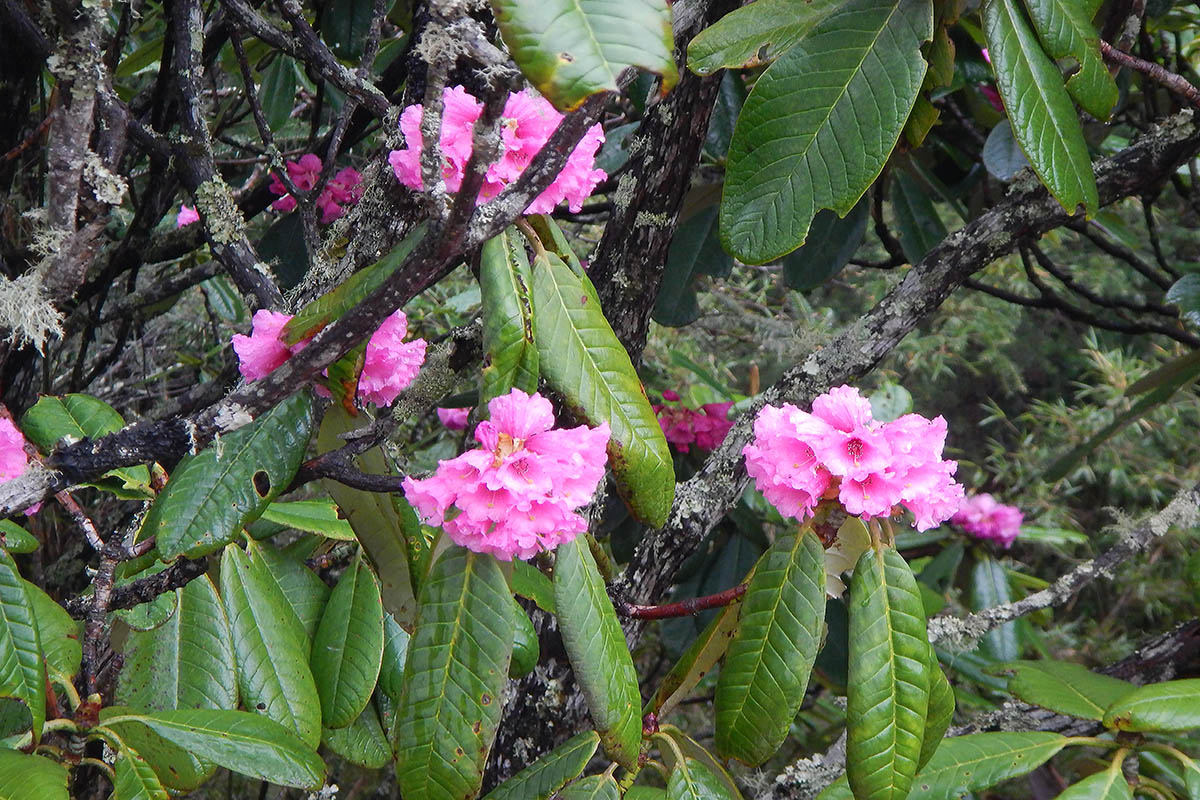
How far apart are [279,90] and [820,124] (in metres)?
1.06

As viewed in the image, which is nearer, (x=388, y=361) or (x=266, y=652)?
(x=388, y=361)

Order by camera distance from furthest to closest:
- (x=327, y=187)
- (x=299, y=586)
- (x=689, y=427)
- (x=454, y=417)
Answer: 1. (x=454, y=417)
2. (x=689, y=427)
3. (x=327, y=187)
4. (x=299, y=586)

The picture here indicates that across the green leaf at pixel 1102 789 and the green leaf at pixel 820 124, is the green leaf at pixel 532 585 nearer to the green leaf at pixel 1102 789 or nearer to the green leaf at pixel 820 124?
the green leaf at pixel 820 124

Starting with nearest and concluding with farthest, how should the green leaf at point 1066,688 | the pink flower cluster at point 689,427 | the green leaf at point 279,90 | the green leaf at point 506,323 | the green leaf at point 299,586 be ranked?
the green leaf at point 506,323 → the green leaf at point 299,586 → the green leaf at point 1066,688 → the green leaf at point 279,90 → the pink flower cluster at point 689,427

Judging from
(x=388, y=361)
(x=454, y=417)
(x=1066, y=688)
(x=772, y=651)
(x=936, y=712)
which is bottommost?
(x=1066, y=688)

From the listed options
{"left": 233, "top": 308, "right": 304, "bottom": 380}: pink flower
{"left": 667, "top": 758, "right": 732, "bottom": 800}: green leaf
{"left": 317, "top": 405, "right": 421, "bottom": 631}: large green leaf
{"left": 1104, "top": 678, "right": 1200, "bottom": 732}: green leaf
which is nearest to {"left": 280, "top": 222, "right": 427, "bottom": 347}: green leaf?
{"left": 233, "top": 308, "right": 304, "bottom": 380}: pink flower

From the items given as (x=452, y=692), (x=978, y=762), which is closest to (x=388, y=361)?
(x=452, y=692)

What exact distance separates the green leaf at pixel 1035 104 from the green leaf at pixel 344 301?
547 mm

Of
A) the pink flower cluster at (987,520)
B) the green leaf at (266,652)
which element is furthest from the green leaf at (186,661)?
the pink flower cluster at (987,520)

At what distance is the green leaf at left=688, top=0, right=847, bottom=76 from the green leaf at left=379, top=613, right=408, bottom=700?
1.98 feet

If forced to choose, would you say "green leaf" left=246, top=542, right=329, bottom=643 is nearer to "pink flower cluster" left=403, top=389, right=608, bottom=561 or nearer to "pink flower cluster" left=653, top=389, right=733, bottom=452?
"pink flower cluster" left=403, top=389, right=608, bottom=561

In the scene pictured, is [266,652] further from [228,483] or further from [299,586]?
[228,483]

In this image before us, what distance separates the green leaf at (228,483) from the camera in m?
0.64

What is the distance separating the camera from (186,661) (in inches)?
32.4
